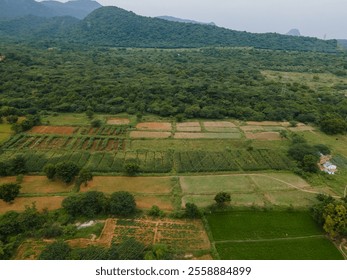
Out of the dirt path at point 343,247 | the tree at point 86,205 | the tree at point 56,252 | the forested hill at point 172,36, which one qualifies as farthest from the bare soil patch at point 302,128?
the forested hill at point 172,36

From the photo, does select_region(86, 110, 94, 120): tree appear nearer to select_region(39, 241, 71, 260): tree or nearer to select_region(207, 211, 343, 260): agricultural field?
select_region(39, 241, 71, 260): tree

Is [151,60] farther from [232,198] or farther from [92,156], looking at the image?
[232,198]

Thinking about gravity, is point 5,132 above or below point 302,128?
below

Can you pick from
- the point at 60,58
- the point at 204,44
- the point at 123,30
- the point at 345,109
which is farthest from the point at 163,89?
the point at 123,30

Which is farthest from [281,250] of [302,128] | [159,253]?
[302,128]

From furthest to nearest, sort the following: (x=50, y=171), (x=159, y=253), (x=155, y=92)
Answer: (x=155, y=92), (x=50, y=171), (x=159, y=253)

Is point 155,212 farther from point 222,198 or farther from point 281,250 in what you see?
point 281,250

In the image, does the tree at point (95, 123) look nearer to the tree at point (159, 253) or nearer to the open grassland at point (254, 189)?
the open grassland at point (254, 189)
